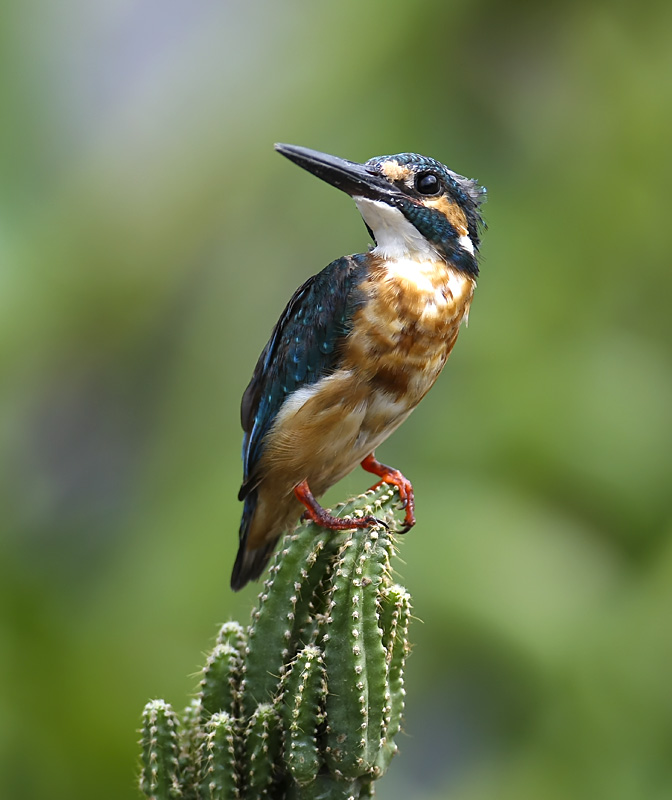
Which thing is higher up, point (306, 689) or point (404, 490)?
point (404, 490)

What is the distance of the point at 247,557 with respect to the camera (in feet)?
9.13

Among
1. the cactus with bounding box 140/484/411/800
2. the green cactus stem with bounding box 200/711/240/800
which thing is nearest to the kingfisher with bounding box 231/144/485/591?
the cactus with bounding box 140/484/411/800

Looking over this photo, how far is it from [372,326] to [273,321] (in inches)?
110

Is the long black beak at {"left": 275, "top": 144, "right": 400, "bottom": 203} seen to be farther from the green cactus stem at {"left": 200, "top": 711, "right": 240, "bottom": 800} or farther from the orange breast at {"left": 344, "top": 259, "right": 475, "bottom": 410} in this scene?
the green cactus stem at {"left": 200, "top": 711, "right": 240, "bottom": 800}

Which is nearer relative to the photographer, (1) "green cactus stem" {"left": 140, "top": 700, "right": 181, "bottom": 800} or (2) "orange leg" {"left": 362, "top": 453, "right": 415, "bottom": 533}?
(1) "green cactus stem" {"left": 140, "top": 700, "right": 181, "bottom": 800}

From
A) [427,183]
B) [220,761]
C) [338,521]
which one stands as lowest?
[220,761]

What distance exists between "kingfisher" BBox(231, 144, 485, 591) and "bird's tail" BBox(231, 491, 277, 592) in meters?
0.11

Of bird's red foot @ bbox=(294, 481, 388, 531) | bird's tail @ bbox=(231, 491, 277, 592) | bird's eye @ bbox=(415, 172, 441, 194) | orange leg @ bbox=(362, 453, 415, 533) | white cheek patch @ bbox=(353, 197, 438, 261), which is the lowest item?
bird's red foot @ bbox=(294, 481, 388, 531)

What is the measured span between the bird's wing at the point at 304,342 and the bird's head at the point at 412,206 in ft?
0.37

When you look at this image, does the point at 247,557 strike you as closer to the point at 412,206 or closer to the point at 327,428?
the point at 327,428

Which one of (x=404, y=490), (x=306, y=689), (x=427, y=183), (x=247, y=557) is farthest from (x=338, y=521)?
(x=427, y=183)

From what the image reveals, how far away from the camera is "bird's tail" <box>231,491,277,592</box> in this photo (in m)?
2.71

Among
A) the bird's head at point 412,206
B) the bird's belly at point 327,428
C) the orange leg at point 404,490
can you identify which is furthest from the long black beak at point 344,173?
the orange leg at point 404,490

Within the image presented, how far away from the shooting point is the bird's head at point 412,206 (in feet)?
7.66
